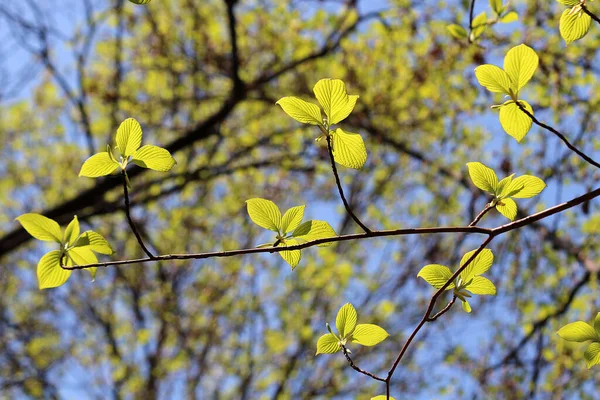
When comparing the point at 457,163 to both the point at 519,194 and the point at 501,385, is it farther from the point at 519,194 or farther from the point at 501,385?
the point at 519,194

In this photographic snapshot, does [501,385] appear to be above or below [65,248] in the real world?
above

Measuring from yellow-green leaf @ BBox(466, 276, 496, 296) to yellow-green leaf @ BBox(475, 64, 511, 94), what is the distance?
0.38 metres

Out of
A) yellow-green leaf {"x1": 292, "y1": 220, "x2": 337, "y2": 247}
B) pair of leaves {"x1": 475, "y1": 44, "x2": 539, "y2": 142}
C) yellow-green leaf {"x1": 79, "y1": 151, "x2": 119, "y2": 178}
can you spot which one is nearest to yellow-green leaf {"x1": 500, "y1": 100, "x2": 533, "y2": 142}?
pair of leaves {"x1": 475, "y1": 44, "x2": 539, "y2": 142}

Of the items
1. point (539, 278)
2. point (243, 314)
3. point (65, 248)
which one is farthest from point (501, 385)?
point (65, 248)

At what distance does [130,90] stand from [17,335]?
11.4 ft

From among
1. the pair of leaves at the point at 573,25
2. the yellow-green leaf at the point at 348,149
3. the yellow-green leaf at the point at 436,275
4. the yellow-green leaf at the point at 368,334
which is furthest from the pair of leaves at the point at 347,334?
the pair of leaves at the point at 573,25

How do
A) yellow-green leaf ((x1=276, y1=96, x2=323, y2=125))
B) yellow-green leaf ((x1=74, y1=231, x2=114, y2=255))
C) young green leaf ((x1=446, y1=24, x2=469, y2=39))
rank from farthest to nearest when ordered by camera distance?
young green leaf ((x1=446, y1=24, x2=469, y2=39)) → yellow-green leaf ((x1=74, y1=231, x2=114, y2=255)) → yellow-green leaf ((x1=276, y1=96, x2=323, y2=125))

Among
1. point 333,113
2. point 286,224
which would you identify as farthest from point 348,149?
point 286,224

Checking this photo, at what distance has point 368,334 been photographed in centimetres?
111

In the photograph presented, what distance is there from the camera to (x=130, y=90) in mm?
7188

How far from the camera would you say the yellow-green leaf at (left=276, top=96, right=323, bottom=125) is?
0.92m

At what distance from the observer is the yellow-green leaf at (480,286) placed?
110cm

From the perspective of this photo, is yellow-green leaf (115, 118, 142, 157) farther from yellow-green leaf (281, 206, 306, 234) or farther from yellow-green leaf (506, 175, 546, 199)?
yellow-green leaf (506, 175, 546, 199)

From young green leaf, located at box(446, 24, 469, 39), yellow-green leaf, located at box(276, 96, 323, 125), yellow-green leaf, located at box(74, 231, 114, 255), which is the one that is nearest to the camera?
yellow-green leaf, located at box(276, 96, 323, 125)
